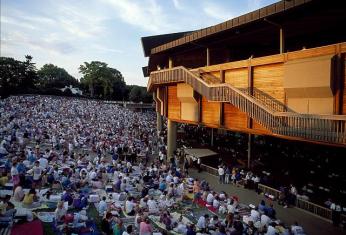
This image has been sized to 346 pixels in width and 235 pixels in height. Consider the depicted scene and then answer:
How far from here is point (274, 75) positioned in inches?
717

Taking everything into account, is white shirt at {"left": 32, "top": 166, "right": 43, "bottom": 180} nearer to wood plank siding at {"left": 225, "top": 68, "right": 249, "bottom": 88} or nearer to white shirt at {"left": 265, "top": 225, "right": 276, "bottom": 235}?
white shirt at {"left": 265, "top": 225, "right": 276, "bottom": 235}

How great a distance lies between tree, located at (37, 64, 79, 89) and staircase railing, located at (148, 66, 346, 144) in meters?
103

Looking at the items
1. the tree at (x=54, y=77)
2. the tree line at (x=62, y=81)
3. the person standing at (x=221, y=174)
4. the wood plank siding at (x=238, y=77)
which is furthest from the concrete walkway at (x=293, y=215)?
the tree at (x=54, y=77)

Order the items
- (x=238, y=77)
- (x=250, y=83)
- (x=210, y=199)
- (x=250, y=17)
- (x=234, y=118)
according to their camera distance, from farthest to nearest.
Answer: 1. (x=234, y=118)
2. (x=238, y=77)
3. (x=250, y=83)
4. (x=250, y=17)
5. (x=210, y=199)

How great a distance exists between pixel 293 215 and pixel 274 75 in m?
8.12

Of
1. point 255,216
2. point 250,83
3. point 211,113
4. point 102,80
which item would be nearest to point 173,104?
point 211,113

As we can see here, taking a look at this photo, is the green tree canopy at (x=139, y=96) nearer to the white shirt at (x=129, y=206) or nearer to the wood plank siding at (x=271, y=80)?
the wood plank siding at (x=271, y=80)

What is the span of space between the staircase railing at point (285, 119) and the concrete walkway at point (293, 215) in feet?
16.2

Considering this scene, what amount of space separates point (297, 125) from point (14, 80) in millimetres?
→ 87926

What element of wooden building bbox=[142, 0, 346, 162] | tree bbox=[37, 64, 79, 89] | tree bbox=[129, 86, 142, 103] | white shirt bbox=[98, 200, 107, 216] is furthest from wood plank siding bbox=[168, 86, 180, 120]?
tree bbox=[37, 64, 79, 89]

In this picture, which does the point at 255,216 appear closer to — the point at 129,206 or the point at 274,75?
the point at 129,206

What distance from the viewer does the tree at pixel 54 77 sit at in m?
115

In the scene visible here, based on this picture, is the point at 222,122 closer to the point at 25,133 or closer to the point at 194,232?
the point at 194,232

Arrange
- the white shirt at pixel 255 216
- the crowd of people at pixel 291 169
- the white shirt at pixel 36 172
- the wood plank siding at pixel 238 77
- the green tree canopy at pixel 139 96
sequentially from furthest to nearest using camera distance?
the green tree canopy at pixel 139 96 → the crowd of people at pixel 291 169 → the wood plank siding at pixel 238 77 → the white shirt at pixel 36 172 → the white shirt at pixel 255 216
